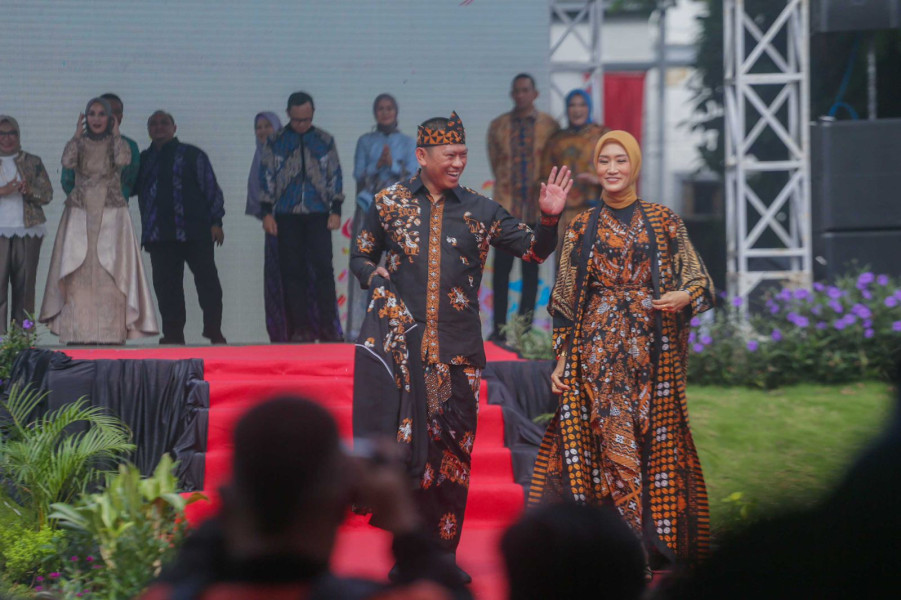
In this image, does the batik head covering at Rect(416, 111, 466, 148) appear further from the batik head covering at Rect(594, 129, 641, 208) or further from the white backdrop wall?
the white backdrop wall

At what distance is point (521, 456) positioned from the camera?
229 inches

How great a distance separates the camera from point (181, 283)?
7.90m

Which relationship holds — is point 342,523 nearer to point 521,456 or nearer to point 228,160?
point 521,456

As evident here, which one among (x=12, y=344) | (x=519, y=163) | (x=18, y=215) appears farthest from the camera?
(x=519, y=163)

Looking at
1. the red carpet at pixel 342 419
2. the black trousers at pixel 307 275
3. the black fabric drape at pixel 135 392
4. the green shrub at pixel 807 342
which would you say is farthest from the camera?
the black trousers at pixel 307 275

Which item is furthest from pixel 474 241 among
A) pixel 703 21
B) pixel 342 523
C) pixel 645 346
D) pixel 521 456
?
pixel 703 21

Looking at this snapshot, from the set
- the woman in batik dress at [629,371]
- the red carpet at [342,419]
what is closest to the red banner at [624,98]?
the red carpet at [342,419]

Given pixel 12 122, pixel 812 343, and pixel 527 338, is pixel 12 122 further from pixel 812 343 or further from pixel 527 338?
pixel 812 343

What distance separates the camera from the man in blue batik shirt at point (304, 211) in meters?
7.91

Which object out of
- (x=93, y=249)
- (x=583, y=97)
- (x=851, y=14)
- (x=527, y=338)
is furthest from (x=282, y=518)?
(x=851, y=14)

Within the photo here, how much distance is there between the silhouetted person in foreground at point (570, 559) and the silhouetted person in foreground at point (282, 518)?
0.47 ft

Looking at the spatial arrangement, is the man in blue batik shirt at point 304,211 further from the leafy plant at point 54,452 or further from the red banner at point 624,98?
the red banner at point 624,98

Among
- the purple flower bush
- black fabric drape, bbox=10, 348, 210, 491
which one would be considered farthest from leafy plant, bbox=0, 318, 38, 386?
the purple flower bush

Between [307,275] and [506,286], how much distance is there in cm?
152
